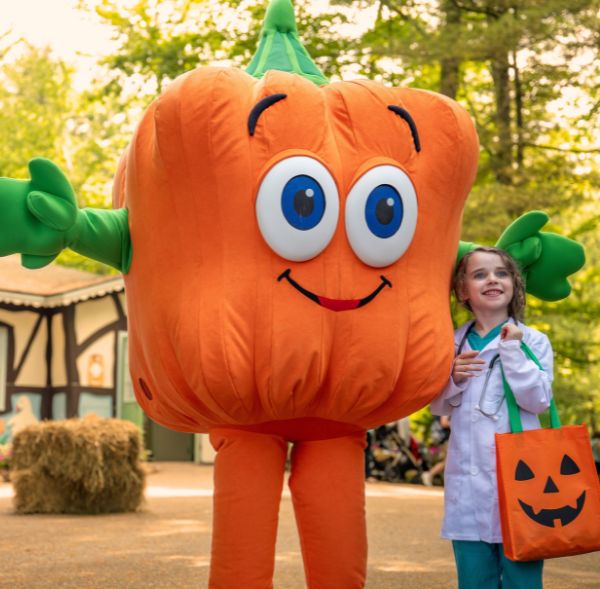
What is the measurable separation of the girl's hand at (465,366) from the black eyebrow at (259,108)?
109cm

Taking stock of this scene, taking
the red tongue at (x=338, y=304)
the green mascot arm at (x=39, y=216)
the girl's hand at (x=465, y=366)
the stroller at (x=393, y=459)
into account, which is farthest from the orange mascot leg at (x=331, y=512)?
the stroller at (x=393, y=459)

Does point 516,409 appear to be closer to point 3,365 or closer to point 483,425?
point 483,425

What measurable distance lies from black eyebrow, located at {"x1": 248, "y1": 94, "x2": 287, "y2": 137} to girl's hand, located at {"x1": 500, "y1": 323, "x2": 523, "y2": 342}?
3.59ft

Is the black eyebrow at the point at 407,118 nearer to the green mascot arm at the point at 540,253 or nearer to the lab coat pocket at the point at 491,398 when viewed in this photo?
the green mascot arm at the point at 540,253

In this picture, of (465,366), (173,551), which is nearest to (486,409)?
(465,366)

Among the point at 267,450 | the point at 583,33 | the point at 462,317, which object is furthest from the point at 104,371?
the point at 267,450

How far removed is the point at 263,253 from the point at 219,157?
1.18 feet

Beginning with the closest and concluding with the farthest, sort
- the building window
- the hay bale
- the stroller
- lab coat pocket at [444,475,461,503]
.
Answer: lab coat pocket at [444,475,461,503], the hay bale, the stroller, the building window

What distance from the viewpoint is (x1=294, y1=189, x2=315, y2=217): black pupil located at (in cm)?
333

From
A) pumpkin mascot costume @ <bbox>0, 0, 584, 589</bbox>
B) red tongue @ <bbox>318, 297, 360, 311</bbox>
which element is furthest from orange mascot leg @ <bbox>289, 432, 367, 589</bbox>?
red tongue @ <bbox>318, 297, 360, 311</bbox>

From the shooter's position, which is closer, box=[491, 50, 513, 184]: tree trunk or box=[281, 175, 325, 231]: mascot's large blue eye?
box=[281, 175, 325, 231]: mascot's large blue eye

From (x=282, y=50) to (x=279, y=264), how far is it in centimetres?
117

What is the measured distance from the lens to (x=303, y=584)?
5227 mm

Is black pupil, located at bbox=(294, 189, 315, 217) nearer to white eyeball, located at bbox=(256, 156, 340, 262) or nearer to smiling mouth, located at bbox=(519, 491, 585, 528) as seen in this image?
white eyeball, located at bbox=(256, 156, 340, 262)
